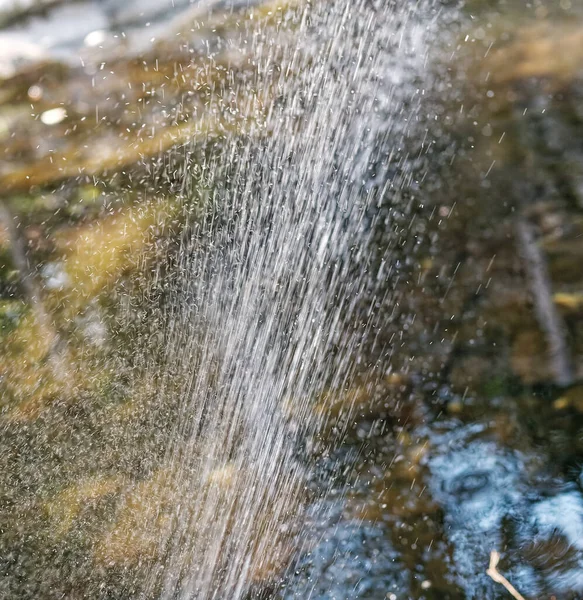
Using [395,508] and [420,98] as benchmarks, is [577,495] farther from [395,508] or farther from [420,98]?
[420,98]

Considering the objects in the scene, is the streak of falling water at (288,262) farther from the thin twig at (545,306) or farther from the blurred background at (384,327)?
the thin twig at (545,306)

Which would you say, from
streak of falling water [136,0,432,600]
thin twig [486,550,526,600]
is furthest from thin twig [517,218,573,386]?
thin twig [486,550,526,600]

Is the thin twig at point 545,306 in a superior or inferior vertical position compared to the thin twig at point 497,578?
superior

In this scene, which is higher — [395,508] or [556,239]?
[556,239]

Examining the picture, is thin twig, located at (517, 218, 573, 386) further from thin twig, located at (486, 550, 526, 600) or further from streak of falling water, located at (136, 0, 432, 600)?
thin twig, located at (486, 550, 526, 600)

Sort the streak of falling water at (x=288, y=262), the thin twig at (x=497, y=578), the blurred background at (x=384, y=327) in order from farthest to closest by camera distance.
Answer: the streak of falling water at (x=288, y=262) < the blurred background at (x=384, y=327) < the thin twig at (x=497, y=578)

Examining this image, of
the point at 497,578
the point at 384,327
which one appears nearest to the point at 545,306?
the point at 384,327

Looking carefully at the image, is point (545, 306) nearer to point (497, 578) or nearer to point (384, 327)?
point (384, 327)

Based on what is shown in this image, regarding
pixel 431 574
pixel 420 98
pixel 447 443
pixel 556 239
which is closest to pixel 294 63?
pixel 420 98

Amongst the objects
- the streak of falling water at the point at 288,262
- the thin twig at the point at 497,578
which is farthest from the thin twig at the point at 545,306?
the thin twig at the point at 497,578
